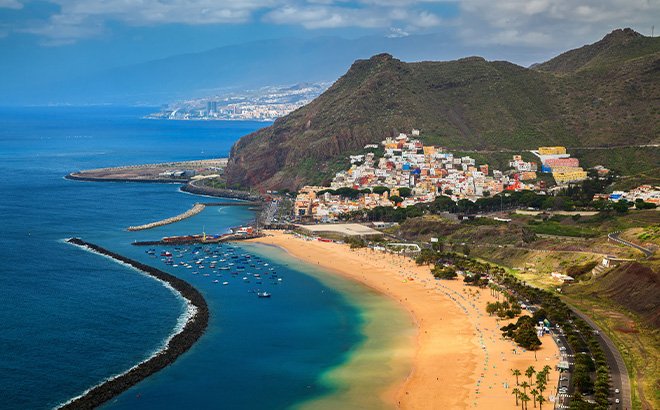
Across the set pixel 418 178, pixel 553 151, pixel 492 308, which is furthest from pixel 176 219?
pixel 553 151

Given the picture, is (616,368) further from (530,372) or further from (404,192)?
(404,192)

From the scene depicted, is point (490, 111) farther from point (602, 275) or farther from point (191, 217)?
point (602, 275)

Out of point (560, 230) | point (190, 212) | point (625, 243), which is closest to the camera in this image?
point (625, 243)

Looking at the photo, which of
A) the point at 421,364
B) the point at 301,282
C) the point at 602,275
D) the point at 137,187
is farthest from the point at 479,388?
the point at 137,187

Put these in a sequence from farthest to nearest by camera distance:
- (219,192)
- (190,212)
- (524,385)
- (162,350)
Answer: (219,192) < (190,212) < (162,350) < (524,385)

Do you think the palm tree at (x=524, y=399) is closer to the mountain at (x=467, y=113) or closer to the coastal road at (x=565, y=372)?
the coastal road at (x=565, y=372)
